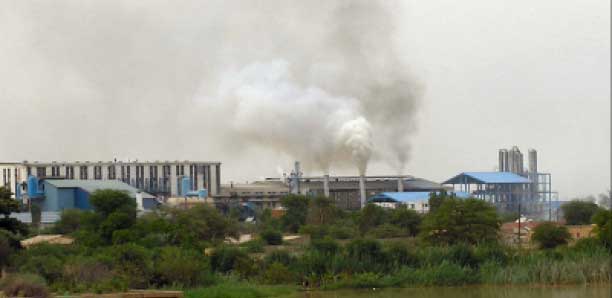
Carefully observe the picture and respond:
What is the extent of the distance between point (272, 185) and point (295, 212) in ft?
84.2

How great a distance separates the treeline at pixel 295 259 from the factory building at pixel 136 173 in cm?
3412

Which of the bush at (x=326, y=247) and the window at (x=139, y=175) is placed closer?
the bush at (x=326, y=247)

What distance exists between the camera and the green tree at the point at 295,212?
5791cm

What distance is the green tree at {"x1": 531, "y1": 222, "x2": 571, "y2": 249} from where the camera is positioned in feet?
140

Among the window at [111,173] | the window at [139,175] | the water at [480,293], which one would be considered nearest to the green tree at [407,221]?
the water at [480,293]

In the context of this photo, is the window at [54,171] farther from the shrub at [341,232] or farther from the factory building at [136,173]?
the shrub at [341,232]

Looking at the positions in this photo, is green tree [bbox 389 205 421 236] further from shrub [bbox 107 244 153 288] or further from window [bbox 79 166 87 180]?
window [bbox 79 166 87 180]

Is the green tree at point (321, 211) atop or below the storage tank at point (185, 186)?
below

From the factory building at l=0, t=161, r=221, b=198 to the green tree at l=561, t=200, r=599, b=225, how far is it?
28.8 meters

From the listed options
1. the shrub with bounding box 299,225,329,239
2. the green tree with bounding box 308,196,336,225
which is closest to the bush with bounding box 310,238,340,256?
the shrub with bounding box 299,225,329,239

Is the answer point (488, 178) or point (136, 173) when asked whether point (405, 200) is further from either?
point (136, 173)

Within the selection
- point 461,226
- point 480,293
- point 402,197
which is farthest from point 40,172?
point 480,293

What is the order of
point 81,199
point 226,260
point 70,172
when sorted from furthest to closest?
point 70,172
point 81,199
point 226,260

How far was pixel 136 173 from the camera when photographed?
259ft
